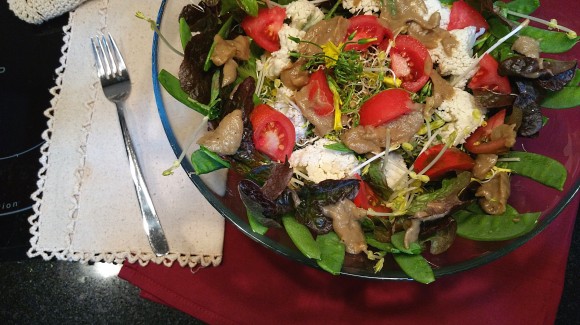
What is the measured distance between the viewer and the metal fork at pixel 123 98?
154 centimetres

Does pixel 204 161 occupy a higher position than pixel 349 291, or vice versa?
pixel 204 161

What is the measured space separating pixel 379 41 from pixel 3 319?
1388mm

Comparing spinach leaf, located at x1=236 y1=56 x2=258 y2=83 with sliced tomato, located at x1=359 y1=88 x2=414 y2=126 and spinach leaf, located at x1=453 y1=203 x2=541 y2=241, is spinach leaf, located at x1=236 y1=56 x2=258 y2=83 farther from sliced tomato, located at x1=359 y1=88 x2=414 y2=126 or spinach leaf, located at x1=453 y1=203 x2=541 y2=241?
spinach leaf, located at x1=453 y1=203 x2=541 y2=241

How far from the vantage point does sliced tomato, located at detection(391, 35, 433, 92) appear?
4.25 ft

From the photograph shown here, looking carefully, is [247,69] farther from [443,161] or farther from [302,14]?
[443,161]

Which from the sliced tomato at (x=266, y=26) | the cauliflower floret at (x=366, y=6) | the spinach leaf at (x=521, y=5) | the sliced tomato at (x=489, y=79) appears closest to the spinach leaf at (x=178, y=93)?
the sliced tomato at (x=266, y=26)

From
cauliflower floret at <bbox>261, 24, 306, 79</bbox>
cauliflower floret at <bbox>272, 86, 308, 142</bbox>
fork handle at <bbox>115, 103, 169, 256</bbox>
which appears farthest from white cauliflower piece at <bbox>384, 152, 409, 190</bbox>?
fork handle at <bbox>115, 103, 169, 256</bbox>

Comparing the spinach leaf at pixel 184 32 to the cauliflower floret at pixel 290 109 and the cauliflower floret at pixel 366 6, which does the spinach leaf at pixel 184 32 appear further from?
the cauliflower floret at pixel 366 6

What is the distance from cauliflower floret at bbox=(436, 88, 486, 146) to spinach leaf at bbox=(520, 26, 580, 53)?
263mm

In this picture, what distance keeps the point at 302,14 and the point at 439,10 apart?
1.12 ft

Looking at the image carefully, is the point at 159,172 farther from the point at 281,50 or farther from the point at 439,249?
the point at 439,249

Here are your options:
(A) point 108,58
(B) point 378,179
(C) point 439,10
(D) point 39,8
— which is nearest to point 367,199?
(B) point 378,179

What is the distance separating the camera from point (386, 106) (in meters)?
1.24

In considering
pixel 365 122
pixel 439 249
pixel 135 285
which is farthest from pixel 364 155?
pixel 135 285
